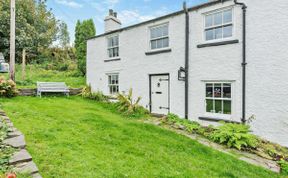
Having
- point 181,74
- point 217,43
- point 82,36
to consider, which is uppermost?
point 82,36

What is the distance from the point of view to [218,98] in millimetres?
8898

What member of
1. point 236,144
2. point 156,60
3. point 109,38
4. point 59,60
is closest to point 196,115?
point 236,144

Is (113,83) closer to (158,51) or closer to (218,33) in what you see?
(158,51)

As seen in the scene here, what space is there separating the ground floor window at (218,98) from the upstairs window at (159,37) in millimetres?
3162

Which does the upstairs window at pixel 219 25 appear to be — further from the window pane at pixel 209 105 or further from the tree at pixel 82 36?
the tree at pixel 82 36

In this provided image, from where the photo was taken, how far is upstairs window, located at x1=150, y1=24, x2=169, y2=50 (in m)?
10.7

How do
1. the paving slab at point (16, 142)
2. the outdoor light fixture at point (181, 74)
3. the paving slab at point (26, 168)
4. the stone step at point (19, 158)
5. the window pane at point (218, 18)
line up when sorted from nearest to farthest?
the paving slab at point (26, 168), the stone step at point (19, 158), the paving slab at point (16, 142), the window pane at point (218, 18), the outdoor light fixture at point (181, 74)

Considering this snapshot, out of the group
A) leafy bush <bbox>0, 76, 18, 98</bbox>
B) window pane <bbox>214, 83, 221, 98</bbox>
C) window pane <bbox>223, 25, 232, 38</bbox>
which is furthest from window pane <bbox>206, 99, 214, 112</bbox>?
leafy bush <bbox>0, 76, 18, 98</bbox>

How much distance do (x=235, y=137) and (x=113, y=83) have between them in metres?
8.41

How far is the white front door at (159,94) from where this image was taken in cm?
1069

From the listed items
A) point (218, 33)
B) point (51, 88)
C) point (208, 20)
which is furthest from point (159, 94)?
point (51, 88)

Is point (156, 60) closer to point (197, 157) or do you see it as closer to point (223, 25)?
point (223, 25)

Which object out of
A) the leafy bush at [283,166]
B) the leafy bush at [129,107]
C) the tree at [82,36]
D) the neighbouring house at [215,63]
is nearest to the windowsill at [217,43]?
the neighbouring house at [215,63]

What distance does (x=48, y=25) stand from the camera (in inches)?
1081
